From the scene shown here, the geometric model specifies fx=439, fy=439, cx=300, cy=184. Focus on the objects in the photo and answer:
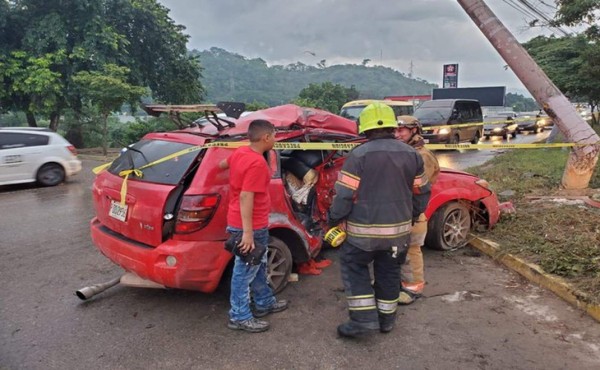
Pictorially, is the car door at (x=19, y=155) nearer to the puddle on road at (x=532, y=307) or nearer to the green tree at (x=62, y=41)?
the green tree at (x=62, y=41)

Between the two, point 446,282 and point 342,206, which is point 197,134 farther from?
point 446,282

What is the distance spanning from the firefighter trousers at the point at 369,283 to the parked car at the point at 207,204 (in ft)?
2.67

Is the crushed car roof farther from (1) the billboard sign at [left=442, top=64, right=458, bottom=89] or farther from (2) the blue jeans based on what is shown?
(1) the billboard sign at [left=442, top=64, right=458, bottom=89]

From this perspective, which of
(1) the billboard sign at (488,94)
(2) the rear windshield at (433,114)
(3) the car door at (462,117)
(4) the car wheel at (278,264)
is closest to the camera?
(4) the car wheel at (278,264)

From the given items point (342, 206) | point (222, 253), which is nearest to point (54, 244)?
point (222, 253)

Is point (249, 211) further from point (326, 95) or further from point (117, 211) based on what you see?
point (326, 95)

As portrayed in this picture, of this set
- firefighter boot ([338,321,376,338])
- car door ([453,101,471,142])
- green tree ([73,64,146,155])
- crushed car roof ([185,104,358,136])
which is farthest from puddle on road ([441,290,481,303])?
green tree ([73,64,146,155])

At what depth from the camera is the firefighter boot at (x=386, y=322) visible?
3.32 metres

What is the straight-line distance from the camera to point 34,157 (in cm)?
1031

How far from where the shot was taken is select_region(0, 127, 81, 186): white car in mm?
9930

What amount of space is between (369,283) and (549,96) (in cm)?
551

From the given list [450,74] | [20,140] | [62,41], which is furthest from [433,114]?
[450,74]

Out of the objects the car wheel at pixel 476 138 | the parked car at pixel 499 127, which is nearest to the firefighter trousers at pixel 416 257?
the car wheel at pixel 476 138

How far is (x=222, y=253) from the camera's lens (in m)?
3.48
